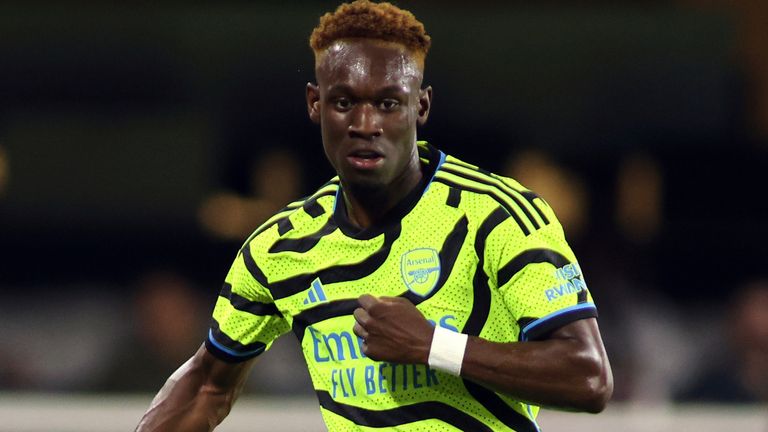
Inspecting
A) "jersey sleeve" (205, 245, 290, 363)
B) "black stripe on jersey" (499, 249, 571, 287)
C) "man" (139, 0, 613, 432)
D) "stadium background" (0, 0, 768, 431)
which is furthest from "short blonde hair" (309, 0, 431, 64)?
"stadium background" (0, 0, 768, 431)

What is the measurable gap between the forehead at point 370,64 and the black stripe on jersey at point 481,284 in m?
0.39

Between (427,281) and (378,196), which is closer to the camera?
(427,281)

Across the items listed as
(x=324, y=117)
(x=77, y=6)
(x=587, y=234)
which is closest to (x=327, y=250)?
(x=324, y=117)

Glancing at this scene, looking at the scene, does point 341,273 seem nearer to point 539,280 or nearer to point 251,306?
point 251,306

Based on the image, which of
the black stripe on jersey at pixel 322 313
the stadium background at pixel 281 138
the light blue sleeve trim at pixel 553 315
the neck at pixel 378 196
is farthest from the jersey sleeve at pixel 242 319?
the stadium background at pixel 281 138

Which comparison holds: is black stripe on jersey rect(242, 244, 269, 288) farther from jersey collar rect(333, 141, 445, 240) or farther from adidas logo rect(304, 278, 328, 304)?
jersey collar rect(333, 141, 445, 240)

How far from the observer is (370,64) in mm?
3385

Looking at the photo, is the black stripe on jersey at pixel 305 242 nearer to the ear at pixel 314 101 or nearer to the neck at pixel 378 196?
the neck at pixel 378 196

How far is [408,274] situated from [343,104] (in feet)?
1.45

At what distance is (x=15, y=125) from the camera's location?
33.4 ft

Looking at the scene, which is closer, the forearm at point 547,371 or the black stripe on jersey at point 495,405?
the forearm at point 547,371

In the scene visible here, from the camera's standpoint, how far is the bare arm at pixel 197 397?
12.8 ft

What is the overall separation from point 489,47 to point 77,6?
2.98 m

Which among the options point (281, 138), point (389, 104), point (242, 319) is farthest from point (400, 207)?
point (281, 138)
